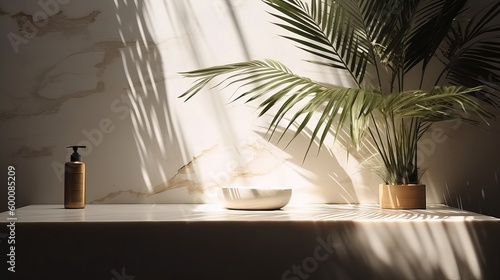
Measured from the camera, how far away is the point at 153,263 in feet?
4.50

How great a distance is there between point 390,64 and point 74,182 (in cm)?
97

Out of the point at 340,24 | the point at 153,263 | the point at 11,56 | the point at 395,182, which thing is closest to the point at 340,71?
the point at 340,24

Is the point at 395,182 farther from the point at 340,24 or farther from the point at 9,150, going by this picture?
the point at 9,150

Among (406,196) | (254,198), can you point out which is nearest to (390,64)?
(406,196)

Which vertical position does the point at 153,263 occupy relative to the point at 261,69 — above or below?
Answer: below

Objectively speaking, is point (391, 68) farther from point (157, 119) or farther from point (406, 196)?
point (157, 119)

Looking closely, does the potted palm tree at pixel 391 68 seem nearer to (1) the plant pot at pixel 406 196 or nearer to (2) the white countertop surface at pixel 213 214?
(1) the plant pot at pixel 406 196

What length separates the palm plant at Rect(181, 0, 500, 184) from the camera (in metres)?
1.64

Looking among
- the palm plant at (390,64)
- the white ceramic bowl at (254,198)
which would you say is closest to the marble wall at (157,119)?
the palm plant at (390,64)

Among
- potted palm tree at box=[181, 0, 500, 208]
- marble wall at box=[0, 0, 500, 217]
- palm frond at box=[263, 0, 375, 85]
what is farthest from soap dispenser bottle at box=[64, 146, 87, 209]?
palm frond at box=[263, 0, 375, 85]

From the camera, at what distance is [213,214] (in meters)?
1.56

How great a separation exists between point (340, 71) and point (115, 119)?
0.72 meters

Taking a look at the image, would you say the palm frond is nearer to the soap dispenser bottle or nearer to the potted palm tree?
the potted palm tree

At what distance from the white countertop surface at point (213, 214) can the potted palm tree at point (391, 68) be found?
134 millimetres
